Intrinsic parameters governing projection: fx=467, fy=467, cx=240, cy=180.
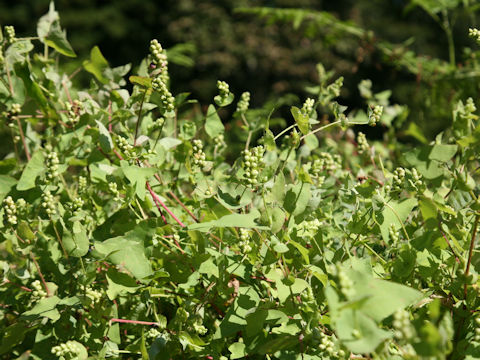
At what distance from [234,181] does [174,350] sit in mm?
286

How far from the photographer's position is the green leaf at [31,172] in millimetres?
849

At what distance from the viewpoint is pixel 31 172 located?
86 cm

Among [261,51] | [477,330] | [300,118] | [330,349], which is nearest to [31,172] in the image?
[300,118]

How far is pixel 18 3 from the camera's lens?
12.0 metres

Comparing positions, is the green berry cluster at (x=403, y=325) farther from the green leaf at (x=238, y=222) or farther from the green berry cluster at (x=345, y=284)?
the green leaf at (x=238, y=222)

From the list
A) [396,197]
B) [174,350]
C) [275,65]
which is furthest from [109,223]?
[275,65]

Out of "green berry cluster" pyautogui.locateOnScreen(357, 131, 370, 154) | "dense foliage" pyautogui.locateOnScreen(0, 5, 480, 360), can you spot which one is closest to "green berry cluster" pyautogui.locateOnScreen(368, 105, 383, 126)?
"dense foliage" pyautogui.locateOnScreen(0, 5, 480, 360)

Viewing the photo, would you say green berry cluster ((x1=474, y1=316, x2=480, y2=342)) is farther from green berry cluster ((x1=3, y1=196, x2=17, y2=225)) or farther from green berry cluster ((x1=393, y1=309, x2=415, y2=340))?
green berry cluster ((x1=3, y1=196, x2=17, y2=225))

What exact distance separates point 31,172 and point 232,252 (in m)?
0.41

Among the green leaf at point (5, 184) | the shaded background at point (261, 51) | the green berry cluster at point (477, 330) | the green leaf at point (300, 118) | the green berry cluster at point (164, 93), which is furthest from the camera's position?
the shaded background at point (261, 51)

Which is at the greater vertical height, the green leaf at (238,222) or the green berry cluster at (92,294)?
the green leaf at (238,222)

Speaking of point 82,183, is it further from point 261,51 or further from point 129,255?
point 261,51

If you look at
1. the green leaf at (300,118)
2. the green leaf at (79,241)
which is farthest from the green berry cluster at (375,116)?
the green leaf at (79,241)

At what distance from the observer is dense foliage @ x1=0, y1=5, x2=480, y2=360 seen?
0.60 m
